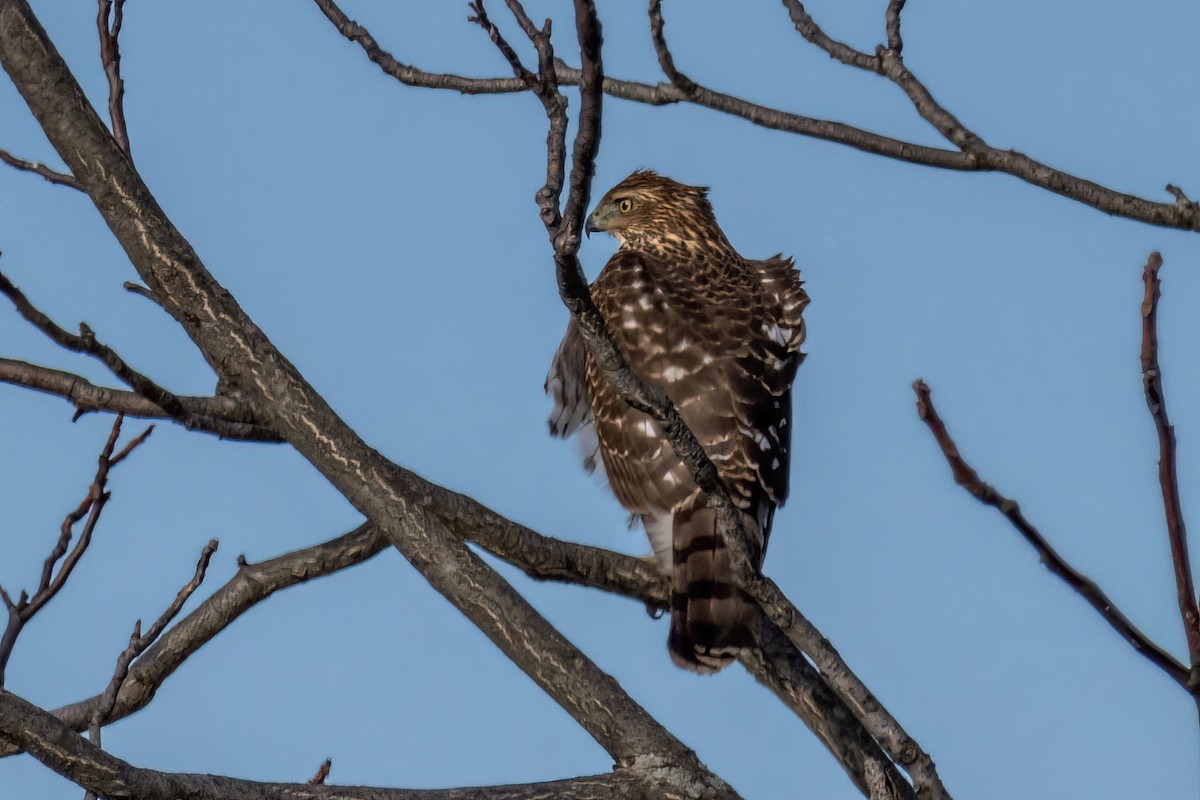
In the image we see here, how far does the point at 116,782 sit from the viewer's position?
2.70 metres

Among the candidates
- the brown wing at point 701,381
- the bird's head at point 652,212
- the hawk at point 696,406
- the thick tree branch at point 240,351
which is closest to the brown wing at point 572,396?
the hawk at point 696,406

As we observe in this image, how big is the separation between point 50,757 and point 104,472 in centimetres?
99

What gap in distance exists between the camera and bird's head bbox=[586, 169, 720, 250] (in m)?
6.90

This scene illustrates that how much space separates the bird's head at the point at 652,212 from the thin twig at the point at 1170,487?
5.11m

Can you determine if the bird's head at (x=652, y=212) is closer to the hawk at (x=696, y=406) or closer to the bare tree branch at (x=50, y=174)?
the hawk at (x=696, y=406)

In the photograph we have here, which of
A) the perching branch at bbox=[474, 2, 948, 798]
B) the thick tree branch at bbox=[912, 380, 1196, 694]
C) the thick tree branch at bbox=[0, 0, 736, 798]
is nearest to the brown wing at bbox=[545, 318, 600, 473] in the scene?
the thick tree branch at bbox=[0, 0, 736, 798]

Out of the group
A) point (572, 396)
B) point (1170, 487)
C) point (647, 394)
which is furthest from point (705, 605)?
point (1170, 487)

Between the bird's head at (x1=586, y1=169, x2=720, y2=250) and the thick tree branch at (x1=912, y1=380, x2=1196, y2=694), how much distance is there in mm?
4981

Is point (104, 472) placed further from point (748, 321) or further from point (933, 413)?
point (748, 321)

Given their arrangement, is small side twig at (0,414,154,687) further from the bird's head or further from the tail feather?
the bird's head

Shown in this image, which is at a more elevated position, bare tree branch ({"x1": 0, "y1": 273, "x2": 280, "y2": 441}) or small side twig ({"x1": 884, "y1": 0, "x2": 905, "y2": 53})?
small side twig ({"x1": 884, "y1": 0, "x2": 905, "y2": 53})

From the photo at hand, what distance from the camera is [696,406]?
5234mm

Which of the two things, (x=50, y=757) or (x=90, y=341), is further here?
(x=90, y=341)

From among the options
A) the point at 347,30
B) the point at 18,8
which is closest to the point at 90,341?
the point at 18,8
